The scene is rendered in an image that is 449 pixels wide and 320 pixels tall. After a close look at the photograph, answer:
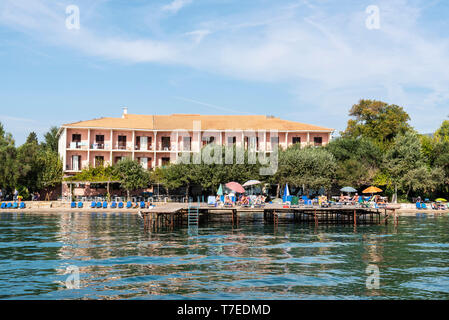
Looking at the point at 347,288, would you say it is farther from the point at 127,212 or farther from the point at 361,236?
the point at 127,212

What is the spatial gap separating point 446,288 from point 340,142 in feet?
122

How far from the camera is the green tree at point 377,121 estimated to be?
54125 millimetres

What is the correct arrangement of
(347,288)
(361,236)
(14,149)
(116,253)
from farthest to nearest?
1. (14,149)
2. (361,236)
3. (116,253)
4. (347,288)

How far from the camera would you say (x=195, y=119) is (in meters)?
58.7

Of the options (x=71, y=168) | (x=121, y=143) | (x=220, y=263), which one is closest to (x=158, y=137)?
(x=121, y=143)

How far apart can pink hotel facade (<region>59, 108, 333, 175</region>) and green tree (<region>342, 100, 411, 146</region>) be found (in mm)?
3780

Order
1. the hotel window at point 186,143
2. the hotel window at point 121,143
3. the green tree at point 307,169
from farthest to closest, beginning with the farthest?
the hotel window at point 186,143 → the hotel window at point 121,143 → the green tree at point 307,169

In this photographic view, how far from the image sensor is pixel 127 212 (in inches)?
1676

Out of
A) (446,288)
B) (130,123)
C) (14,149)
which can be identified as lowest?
(446,288)

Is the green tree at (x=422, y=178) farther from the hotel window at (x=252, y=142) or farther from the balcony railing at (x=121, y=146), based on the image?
the balcony railing at (x=121, y=146)

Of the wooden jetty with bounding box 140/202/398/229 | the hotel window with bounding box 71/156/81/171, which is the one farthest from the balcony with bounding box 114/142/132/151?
the wooden jetty with bounding box 140/202/398/229

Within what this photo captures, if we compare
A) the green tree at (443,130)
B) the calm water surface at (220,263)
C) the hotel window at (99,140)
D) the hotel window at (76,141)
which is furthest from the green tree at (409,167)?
the hotel window at (76,141)

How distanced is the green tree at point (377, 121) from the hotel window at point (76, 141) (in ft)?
109
